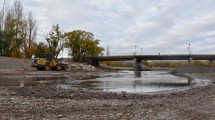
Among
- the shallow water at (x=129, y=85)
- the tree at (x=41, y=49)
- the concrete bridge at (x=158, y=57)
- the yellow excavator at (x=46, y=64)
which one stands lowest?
the shallow water at (x=129, y=85)

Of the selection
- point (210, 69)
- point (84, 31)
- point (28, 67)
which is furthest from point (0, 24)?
point (210, 69)

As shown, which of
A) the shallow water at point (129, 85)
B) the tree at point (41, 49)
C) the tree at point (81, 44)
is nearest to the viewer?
the shallow water at point (129, 85)

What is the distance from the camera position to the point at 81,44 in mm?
107438

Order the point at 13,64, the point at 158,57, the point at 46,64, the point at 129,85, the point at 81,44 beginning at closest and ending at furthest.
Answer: the point at 129,85 → the point at 46,64 → the point at 13,64 → the point at 81,44 → the point at 158,57

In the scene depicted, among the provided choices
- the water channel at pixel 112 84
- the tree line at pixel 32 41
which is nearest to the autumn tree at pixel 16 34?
the tree line at pixel 32 41

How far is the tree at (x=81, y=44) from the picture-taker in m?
106

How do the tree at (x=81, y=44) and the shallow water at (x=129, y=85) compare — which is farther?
the tree at (x=81, y=44)

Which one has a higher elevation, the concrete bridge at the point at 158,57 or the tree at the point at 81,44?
the tree at the point at 81,44

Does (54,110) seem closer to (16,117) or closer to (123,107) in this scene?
(16,117)

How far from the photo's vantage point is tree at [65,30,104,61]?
349ft

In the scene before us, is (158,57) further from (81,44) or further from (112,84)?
(112,84)

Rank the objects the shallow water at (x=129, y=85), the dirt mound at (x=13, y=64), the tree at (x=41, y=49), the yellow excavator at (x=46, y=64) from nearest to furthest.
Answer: the shallow water at (x=129, y=85), the yellow excavator at (x=46, y=64), the dirt mound at (x=13, y=64), the tree at (x=41, y=49)

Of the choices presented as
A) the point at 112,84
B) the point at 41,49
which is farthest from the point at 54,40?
the point at 112,84

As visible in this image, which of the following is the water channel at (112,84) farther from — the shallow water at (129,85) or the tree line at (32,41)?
the tree line at (32,41)
